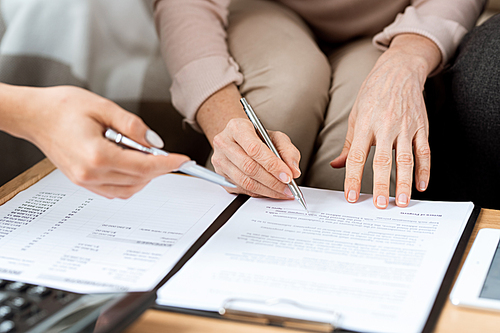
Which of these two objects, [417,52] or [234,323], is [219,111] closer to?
[417,52]

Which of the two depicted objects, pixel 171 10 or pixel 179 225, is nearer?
pixel 179 225

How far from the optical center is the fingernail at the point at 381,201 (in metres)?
0.64

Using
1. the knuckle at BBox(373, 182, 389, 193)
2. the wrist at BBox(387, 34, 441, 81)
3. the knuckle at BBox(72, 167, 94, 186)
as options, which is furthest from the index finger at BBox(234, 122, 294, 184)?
the wrist at BBox(387, 34, 441, 81)

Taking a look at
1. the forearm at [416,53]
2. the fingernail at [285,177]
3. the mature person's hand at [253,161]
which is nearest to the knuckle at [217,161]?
the mature person's hand at [253,161]

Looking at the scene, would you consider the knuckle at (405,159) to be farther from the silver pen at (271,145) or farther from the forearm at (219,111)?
the forearm at (219,111)

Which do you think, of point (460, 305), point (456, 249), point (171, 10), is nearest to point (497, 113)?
point (456, 249)

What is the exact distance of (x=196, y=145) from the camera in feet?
4.13

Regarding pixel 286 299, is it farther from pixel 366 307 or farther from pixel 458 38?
pixel 458 38

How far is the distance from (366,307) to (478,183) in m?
0.59

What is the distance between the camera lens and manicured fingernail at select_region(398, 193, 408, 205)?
0.64 metres

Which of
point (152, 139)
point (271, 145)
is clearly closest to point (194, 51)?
point (271, 145)

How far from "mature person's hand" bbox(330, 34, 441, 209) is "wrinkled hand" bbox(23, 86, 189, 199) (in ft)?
0.95

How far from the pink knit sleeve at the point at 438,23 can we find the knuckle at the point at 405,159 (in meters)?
0.31

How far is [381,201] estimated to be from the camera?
2.11 feet
